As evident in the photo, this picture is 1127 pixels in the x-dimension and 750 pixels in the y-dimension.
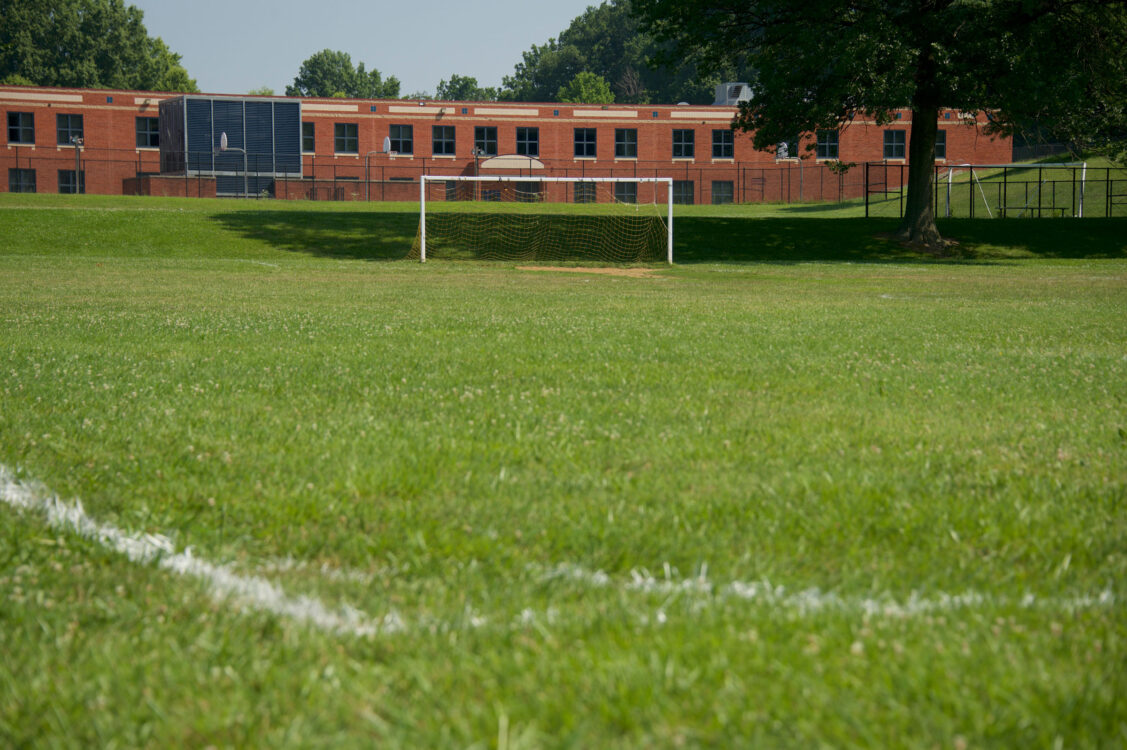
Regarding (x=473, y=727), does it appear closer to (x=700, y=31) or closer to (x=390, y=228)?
(x=700, y=31)

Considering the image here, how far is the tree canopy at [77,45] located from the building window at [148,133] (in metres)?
42.8

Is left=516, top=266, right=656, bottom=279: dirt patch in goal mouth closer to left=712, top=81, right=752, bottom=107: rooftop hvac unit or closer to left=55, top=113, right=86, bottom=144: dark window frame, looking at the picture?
left=55, top=113, right=86, bottom=144: dark window frame

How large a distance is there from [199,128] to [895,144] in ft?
154

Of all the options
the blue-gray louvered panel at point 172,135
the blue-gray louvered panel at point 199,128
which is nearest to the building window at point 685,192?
the blue-gray louvered panel at point 199,128

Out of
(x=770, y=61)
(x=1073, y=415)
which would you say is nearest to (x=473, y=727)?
(x=1073, y=415)

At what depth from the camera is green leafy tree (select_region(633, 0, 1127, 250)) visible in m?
27.7

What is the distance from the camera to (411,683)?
2.53 metres

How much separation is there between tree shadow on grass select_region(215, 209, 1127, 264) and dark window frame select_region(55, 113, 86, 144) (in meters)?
34.7

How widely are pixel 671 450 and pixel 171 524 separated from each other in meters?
2.31

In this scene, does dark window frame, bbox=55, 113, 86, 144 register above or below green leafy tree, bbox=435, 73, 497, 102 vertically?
below

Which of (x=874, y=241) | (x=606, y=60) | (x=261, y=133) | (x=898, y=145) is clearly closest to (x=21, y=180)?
(x=261, y=133)

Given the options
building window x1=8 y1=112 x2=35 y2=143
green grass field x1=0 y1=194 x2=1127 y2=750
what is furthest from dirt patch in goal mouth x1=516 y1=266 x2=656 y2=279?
building window x1=8 y1=112 x2=35 y2=143

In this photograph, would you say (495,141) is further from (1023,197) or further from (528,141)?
(1023,197)

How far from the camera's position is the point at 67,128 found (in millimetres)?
66562
